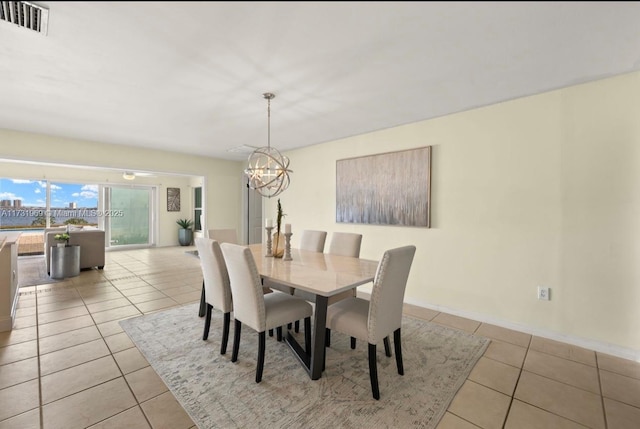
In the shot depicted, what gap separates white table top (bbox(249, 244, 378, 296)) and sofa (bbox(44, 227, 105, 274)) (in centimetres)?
412

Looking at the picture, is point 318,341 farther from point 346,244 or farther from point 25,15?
point 25,15

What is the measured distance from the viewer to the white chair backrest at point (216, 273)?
2.36 m

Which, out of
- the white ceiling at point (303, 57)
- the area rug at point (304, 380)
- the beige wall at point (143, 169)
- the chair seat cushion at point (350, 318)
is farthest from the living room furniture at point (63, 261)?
the chair seat cushion at point (350, 318)

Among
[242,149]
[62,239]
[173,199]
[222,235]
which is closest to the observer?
[222,235]

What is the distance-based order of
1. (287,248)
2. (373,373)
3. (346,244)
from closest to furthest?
(373,373) < (287,248) < (346,244)

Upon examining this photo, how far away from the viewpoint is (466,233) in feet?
10.6

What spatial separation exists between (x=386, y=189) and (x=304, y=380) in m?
2.60

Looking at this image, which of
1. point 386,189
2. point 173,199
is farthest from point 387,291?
point 173,199

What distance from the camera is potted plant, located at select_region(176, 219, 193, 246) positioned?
29.2ft

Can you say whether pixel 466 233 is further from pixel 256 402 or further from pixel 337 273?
pixel 256 402

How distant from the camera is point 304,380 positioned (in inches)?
79.9

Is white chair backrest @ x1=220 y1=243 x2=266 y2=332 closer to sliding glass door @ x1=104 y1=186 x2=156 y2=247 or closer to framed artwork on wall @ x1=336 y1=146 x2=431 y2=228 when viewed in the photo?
framed artwork on wall @ x1=336 y1=146 x2=431 y2=228

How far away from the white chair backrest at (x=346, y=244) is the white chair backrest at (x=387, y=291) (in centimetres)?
115

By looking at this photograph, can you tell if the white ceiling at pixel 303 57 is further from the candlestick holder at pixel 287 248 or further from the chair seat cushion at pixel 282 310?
the chair seat cushion at pixel 282 310
